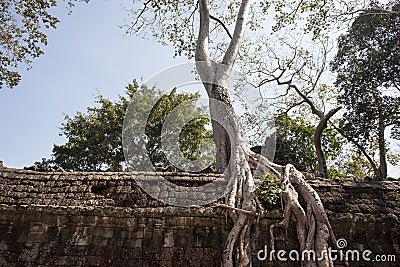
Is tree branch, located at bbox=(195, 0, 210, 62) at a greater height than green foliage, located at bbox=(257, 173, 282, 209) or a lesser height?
greater

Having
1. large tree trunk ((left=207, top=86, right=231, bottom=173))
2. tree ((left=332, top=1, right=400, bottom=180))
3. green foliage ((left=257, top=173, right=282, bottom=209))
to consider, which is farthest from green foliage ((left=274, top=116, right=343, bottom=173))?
green foliage ((left=257, top=173, right=282, bottom=209))

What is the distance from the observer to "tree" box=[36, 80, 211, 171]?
48.4ft

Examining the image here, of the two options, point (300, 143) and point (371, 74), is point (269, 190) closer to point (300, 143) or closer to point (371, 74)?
point (371, 74)

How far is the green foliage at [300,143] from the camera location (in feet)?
39.7

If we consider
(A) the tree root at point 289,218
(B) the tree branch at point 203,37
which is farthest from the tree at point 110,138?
(A) the tree root at point 289,218

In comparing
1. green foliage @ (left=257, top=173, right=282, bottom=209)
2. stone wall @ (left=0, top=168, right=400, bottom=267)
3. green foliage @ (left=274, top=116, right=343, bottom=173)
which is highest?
green foliage @ (left=274, top=116, right=343, bottom=173)

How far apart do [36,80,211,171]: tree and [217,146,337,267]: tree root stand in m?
9.53

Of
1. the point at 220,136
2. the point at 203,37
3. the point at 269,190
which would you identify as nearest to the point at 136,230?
the point at 269,190

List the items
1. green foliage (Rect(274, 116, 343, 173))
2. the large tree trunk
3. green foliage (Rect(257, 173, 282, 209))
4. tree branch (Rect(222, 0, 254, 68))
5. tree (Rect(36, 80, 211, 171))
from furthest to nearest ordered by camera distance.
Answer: tree (Rect(36, 80, 211, 171)) → green foliage (Rect(274, 116, 343, 173)) → tree branch (Rect(222, 0, 254, 68)) → the large tree trunk → green foliage (Rect(257, 173, 282, 209))

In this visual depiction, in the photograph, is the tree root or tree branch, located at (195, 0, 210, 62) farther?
tree branch, located at (195, 0, 210, 62)

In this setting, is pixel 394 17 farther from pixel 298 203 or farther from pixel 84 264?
pixel 84 264

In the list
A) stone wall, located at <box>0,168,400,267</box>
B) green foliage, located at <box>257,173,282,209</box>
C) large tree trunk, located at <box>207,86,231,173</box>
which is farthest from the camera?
large tree trunk, located at <box>207,86,231,173</box>

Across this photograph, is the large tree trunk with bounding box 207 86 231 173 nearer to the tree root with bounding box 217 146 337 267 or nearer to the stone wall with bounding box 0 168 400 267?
the tree root with bounding box 217 146 337 267

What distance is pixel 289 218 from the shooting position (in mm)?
4285
